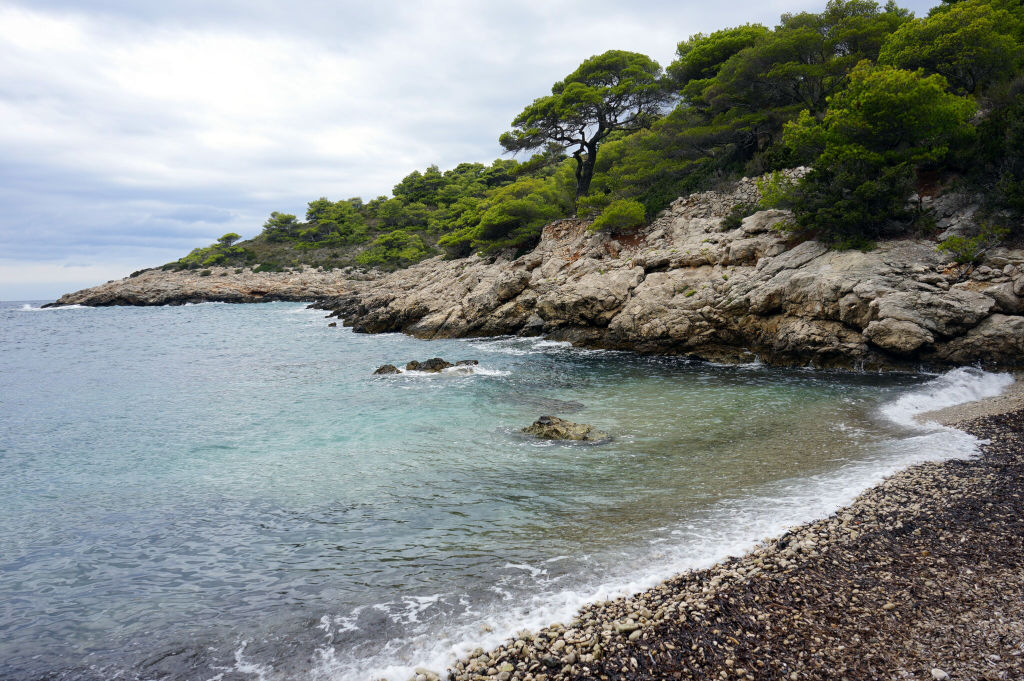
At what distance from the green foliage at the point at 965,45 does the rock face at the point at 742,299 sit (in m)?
9.61

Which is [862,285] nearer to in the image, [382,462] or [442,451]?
[442,451]

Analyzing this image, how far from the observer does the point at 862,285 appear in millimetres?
20219

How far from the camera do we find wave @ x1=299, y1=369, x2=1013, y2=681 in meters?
6.05

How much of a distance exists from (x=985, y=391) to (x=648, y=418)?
10.5 metres

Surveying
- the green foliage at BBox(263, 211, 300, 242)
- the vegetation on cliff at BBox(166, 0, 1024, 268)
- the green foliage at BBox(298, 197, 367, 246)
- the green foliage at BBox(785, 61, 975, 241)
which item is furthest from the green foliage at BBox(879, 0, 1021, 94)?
the green foliage at BBox(263, 211, 300, 242)

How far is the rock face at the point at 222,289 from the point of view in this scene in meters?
84.8

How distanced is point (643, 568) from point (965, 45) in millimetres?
32201

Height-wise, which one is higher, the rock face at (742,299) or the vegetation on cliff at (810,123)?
the vegetation on cliff at (810,123)

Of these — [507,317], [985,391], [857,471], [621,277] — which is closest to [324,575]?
[857,471]

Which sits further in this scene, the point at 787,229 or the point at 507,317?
the point at 507,317

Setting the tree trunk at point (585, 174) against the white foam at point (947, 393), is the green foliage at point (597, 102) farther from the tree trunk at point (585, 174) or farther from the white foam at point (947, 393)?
the white foam at point (947, 393)

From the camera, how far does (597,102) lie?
135ft

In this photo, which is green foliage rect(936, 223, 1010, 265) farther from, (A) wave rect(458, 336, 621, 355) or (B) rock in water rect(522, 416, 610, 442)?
(B) rock in water rect(522, 416, 610, 442)

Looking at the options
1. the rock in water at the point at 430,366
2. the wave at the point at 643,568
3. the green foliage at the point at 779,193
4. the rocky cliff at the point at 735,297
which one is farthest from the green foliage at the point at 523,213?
the wave at the point at 643,568
